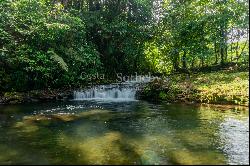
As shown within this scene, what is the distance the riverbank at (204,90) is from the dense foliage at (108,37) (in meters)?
1.71

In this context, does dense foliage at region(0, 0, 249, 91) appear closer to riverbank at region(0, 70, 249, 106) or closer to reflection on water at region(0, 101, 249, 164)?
riverbank at region(0, 70, 249, 106)

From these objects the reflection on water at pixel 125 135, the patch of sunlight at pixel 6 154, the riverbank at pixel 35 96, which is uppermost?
the riverbank at pixel 35 96

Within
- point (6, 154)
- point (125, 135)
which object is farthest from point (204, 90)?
point (6, 154)

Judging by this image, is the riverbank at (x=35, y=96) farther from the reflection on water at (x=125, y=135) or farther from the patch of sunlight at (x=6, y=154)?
the patch of sunlight at (x=6, y=154)

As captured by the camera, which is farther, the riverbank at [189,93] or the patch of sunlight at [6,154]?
the riverbank at [189,93]

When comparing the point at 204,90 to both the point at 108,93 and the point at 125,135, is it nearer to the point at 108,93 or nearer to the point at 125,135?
the point at 108,93

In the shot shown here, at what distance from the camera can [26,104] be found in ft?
66.2

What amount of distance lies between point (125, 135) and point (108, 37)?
18.4 m

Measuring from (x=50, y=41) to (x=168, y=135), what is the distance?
14.0 meters

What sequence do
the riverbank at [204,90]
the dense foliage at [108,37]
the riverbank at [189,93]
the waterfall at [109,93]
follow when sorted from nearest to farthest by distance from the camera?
the riverbank at [204,90]
the riverbank at [189,93]
the dense foliage at [108,37]
the waterfall at [109,93]

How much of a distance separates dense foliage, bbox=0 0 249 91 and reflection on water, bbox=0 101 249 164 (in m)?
5.00

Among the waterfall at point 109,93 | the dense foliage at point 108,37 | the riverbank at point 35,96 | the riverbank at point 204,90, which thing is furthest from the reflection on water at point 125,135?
the dense foliage at point 108,37

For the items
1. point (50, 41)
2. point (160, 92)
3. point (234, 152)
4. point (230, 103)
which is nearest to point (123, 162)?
point (234, 152)

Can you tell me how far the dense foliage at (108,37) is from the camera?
71.8 ft
